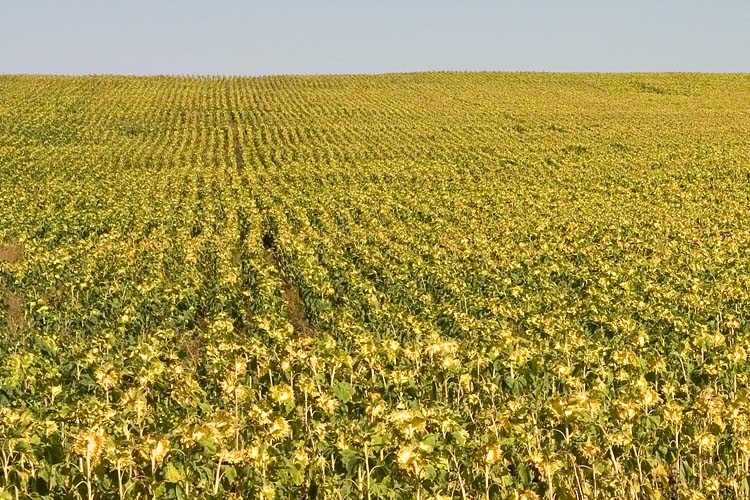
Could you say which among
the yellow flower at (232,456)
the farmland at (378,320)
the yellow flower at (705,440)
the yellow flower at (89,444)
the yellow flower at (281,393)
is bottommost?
the farmland at (378,320)

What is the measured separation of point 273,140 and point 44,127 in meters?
16.5

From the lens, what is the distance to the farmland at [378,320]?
5.88m

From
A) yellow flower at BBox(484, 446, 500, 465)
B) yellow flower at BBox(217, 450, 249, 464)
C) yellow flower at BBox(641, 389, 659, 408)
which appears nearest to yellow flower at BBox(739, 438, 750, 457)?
yellow flower at BBox(641, 389, 659, 408)

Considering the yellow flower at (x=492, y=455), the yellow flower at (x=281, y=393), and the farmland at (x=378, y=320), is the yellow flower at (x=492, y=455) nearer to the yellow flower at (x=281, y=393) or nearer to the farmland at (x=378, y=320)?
the farmland at (x=378, y=320)

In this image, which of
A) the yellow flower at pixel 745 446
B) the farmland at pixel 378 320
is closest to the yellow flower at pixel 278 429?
the farmland at pixel 378 320

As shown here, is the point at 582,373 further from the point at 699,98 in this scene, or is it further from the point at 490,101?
the point at 699,98

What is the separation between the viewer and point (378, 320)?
12.8 metres

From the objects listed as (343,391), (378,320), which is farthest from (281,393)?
(378,320)

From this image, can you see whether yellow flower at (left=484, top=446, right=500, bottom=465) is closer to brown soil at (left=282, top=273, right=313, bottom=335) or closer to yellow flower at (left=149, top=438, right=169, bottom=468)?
yellow flower at (left=149, top=438, right=169, bottom=468)

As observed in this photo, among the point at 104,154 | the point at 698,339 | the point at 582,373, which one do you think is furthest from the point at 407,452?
the point at 104,154

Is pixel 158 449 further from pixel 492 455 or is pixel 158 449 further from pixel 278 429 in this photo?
pixel 492 455

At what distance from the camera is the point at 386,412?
622 cm

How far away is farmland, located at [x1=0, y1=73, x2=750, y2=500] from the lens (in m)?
5.88

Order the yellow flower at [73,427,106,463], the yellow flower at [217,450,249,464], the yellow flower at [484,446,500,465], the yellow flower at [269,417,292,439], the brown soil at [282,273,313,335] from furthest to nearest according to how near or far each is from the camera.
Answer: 1. the brown soil at [282,273,313,335]
2. the yellow flower at [269,417,292,439]
3. the yellow flower at [484,446,500,465]
4. the yellow flower at [217,450,249,464]
5. the yellow flower at [73,427,106,463]
